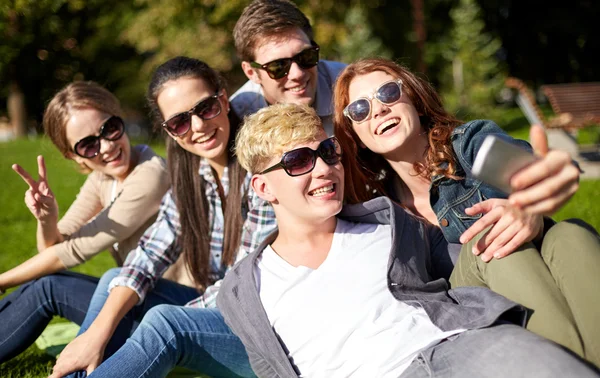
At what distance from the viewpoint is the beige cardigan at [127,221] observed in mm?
3734

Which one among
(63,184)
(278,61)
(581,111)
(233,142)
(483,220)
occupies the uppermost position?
(278,61)

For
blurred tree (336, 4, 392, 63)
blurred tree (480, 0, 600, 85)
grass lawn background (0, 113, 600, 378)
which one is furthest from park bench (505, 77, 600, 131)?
blurred tree (480, 0, 600, 85)

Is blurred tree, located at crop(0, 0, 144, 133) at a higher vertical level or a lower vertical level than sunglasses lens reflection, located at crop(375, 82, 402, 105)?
higher

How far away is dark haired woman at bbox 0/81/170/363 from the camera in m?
3.60

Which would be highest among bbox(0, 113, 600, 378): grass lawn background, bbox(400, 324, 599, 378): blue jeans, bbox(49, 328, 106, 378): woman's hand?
bbox(49, 328, 106, 378): woman's hand

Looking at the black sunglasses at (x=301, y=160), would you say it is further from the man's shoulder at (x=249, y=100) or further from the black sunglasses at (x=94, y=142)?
the black sunglasses at (x=94, y=142)

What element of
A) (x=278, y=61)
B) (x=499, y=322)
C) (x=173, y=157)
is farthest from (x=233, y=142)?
(x=499, y=322)

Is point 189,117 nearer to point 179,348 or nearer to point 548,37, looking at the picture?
point 179,348

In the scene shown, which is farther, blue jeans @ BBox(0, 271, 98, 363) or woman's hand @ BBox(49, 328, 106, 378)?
blue jeans @ BBox(0, 271, 98, 363)

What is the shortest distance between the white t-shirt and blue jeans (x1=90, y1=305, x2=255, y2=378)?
381 millimetres

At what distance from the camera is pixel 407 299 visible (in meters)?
2.67

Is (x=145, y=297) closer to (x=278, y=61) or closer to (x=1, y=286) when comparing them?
(x=1, y=286)

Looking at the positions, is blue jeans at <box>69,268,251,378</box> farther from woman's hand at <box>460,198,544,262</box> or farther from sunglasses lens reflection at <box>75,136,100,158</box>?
woman's hand at <box>460,198,544,262</box>

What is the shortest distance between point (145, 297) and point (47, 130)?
132cm
